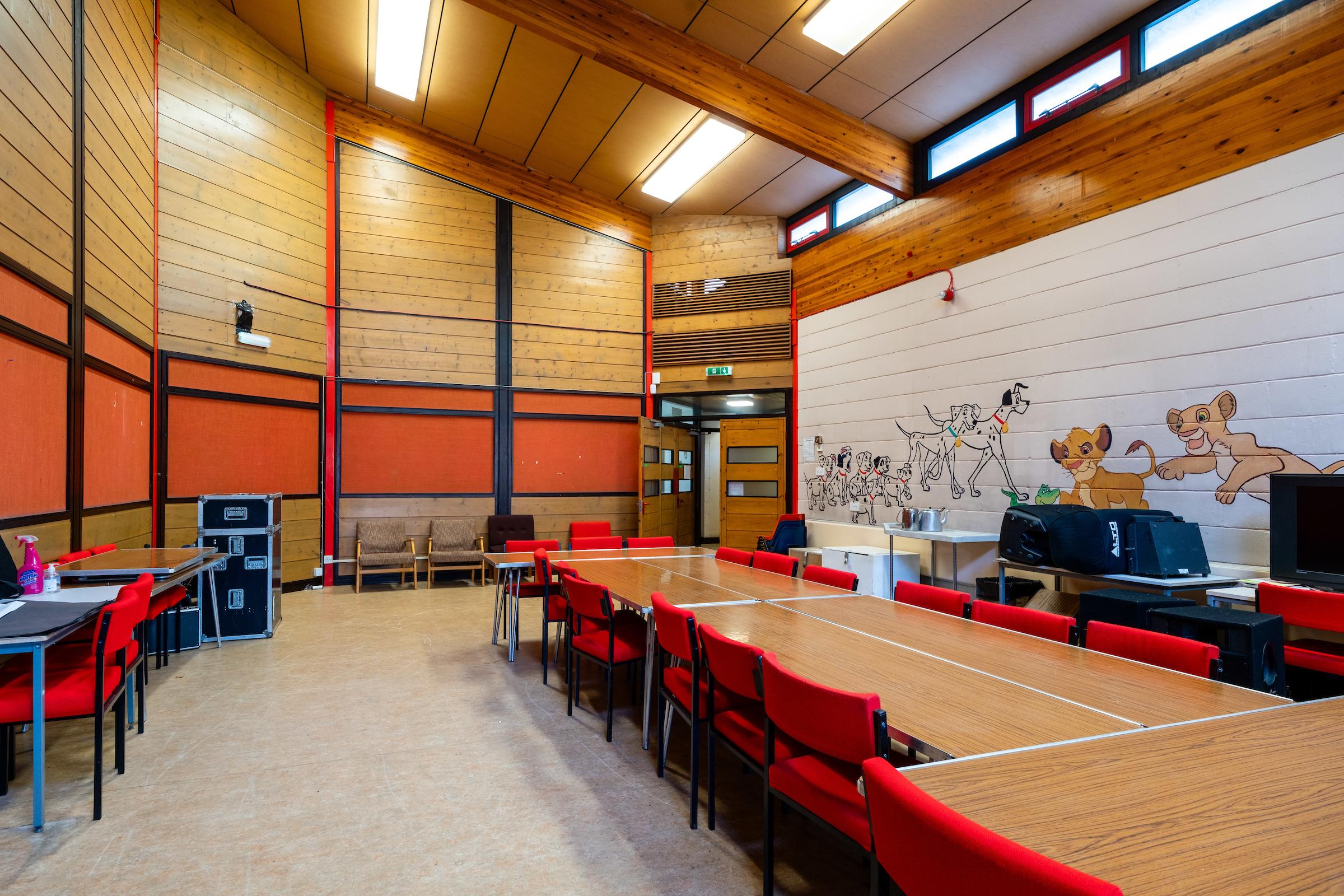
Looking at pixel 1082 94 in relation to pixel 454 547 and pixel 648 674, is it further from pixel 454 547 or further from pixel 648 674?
pixel 454 547

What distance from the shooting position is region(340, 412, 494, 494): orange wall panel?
8.52 metres

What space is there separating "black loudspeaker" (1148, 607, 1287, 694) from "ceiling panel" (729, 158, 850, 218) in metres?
6.22

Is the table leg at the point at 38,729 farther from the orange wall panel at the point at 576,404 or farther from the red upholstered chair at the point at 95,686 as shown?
the orange wall panel at the point at 576,404

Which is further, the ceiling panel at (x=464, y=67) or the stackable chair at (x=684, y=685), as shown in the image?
the ceiling panel at (x=464, y=67)

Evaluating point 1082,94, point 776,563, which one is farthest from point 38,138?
point 1082,94

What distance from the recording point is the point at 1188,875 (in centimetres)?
95

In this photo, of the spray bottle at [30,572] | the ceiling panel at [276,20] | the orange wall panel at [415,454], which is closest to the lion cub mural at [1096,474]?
the spray bottle at [30,572]

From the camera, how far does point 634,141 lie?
8.06 meters

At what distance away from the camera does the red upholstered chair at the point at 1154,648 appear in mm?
2094

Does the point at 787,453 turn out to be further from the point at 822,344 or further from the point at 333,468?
the point at 333,468

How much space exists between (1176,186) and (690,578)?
4.31 metres

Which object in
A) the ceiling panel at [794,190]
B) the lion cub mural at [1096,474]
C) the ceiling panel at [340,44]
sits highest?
the ceiling panel at [340,44]

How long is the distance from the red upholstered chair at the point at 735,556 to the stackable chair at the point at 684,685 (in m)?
1.80

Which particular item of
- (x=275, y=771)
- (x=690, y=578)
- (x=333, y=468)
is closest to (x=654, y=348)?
(x=333, y=468)
